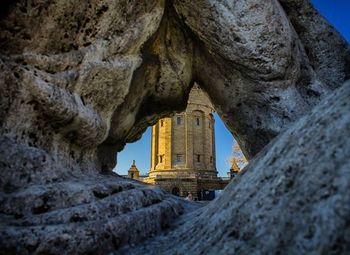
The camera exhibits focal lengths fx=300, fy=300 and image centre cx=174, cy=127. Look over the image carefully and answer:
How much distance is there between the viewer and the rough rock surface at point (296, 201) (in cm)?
136

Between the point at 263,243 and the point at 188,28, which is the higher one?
the point at 188,28

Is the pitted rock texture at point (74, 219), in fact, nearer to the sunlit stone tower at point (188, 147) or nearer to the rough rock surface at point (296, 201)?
the rough rock surface at point (296, 201)

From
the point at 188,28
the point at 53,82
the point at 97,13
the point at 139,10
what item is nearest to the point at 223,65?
the point at 188,28

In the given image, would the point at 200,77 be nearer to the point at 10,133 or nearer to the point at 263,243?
the point at 10,133

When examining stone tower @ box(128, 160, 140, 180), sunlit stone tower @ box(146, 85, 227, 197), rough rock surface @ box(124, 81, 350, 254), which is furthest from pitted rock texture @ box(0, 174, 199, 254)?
stone tower @ box(128, 160, 140, 180)

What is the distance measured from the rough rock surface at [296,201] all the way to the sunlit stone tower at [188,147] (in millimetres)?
28510

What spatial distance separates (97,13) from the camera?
A: 422 cm

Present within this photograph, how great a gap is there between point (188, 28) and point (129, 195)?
11.7 ft

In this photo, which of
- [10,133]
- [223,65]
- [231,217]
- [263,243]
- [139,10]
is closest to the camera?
[263,243]

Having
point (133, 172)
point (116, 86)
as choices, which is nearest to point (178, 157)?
point (133, 172)

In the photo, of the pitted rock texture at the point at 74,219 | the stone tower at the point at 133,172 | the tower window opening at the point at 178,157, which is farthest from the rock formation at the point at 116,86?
the stone tower at the point at 133,172

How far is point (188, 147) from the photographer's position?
33031 millimetres

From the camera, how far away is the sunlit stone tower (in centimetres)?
3108

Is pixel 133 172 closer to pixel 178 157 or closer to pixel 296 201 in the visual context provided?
pixel 178 157
